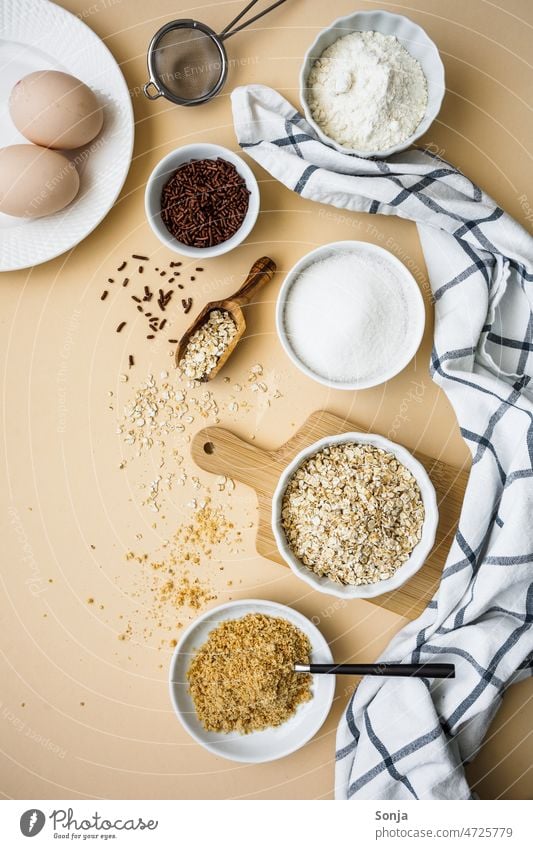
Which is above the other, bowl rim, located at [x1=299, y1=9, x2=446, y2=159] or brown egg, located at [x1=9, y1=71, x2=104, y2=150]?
bowl rim, located at [x1=299, y1=9, x2=446, y2=159]

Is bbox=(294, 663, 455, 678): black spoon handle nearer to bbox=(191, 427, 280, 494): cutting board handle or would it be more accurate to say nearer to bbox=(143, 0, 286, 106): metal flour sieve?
bbox=(191, 427, 280, 494): cutting board handle

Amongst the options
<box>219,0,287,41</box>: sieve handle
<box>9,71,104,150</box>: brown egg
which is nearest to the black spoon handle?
<box>9,71,104,150</box>: brown egg

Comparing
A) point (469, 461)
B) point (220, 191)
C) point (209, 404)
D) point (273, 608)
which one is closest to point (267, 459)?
point (209, 404)

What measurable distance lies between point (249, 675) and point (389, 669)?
224 mm

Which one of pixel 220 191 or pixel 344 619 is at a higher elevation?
pixel 220 191

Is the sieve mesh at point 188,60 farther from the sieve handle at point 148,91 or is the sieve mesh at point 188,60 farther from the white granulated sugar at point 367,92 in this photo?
the white granulated sugar at point 367,92

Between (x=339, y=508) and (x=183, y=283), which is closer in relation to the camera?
(x=339, y=508)

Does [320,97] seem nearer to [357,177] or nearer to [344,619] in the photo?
[357,177]

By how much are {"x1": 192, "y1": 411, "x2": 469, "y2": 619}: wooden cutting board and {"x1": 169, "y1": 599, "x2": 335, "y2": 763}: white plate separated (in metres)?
0.10

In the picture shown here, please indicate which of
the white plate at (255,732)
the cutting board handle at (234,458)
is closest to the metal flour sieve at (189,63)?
the cutting board handle at (234,458)

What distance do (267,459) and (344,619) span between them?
12.2 inches

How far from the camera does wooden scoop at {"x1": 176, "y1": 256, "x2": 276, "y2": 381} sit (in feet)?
3.63

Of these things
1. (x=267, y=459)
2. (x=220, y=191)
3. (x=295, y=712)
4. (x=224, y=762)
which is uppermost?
(x=220, y=191)
